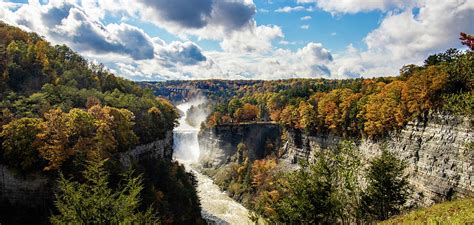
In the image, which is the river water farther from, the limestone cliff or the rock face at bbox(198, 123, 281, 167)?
the limestone cliff

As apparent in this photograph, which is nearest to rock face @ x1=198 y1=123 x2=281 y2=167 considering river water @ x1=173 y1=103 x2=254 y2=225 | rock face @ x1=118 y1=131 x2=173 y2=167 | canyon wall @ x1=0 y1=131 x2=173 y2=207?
river water @ x1=173 y1=103 x2=254 y2=225

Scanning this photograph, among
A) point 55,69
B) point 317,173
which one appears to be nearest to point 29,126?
point 317,173

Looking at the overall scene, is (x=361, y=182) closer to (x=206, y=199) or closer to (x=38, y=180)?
(x=206, y=199)

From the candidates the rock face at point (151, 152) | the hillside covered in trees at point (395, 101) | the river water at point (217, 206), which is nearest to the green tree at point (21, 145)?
the rock face at point (151, 152)

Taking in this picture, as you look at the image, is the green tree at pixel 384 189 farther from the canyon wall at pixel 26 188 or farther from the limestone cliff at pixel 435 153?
the canyon wall at pixel 26 188

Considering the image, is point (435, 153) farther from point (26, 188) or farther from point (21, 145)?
point (21, 145)
